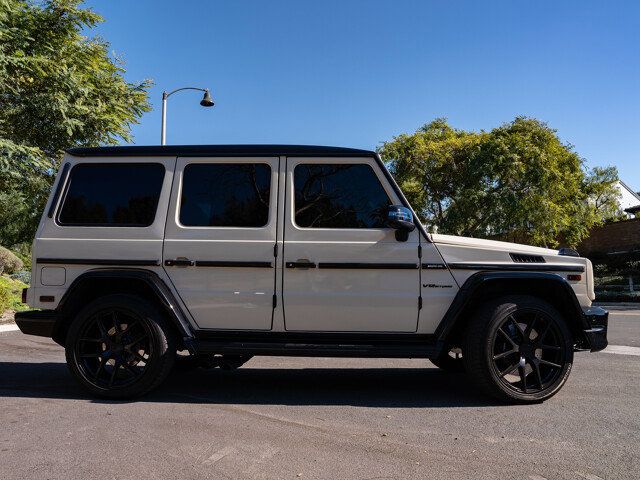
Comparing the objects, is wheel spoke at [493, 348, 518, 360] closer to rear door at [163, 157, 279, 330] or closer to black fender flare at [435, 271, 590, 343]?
black fender flare at [435, 271, 590, 343]

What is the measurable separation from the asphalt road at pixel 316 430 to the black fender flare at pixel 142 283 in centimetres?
66

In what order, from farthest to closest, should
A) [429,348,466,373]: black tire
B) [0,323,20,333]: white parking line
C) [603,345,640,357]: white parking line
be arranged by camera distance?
[0,323,20,333]: white parking line, [603,345,640,357]: white parking line, [429,348,466,373]: black tire

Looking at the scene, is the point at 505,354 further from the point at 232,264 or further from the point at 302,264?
the point at 232,264

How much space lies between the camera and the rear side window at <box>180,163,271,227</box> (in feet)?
14.3

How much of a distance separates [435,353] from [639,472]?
161cm

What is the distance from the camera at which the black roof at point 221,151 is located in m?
4.38

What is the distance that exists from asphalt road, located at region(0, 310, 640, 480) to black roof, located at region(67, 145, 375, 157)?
2.16 metres

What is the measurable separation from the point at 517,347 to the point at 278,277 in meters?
2.07

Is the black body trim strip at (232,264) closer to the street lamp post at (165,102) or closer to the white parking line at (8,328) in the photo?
the white parking line at (8,328)

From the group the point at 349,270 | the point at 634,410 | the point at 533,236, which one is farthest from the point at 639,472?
the point at 533,236

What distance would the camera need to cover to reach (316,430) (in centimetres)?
348

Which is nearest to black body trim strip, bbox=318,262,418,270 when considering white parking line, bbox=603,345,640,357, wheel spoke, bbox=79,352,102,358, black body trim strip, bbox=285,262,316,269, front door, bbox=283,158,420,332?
front door, bbox=283,158,420,332

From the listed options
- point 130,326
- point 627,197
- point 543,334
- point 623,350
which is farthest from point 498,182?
point 627,197

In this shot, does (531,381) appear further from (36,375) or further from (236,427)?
(36,375)
